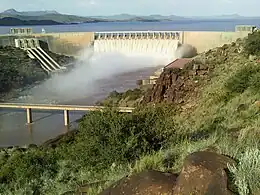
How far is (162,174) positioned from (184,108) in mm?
15270

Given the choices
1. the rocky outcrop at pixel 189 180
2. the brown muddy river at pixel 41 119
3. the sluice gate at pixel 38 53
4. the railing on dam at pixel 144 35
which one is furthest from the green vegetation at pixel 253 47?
the sluice gate at pixel 38 53

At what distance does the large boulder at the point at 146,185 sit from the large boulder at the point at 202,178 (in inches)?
4.2

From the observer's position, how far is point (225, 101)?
1588 centimetres

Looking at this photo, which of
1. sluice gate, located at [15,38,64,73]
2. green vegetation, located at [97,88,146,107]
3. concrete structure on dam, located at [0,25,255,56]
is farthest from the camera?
sluice gate, located at [15,38,64,73]

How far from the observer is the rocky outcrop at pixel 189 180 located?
3365mm

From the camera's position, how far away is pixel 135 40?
52062 mm

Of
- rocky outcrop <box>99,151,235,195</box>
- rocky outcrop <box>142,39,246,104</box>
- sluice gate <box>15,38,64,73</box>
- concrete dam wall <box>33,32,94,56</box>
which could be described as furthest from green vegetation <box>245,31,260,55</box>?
concrete dam wall <box>33,32,94,56</box>

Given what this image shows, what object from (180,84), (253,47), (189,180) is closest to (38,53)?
(253,47)

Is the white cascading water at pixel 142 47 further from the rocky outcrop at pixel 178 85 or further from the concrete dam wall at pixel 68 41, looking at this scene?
the rocky outcrop at pixel 178 85

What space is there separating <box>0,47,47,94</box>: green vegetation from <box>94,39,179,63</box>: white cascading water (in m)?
8.92

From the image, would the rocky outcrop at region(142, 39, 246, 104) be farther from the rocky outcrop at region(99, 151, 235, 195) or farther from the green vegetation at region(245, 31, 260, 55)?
the rocky outcrop at region(99, 151, 235, 195)

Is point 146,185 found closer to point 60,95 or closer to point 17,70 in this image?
point 60,95

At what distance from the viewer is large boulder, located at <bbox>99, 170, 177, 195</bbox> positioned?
3.53m

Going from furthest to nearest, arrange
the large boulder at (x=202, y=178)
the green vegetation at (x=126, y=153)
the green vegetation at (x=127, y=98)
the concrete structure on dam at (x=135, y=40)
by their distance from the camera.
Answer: the concrete structure on dam at (x=135, y=40)
the green vegetation at (x=127, y=98)
the green vegetation at (x=126, y=153)
the large boulder at (x=202, y=178)
